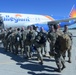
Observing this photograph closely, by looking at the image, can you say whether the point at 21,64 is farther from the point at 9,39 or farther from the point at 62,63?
the point at 9,39

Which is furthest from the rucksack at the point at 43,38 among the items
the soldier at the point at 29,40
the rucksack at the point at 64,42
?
the rucksack at the point at 64,42

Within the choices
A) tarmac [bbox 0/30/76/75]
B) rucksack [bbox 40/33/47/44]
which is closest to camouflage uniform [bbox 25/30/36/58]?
tarmac [bbox 0/30/76/75]

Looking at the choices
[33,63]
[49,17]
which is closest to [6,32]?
[33,63]

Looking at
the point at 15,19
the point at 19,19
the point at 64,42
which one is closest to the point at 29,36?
the point at 64,42

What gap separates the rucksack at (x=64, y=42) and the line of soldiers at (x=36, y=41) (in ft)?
0.72

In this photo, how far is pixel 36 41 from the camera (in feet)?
38.0

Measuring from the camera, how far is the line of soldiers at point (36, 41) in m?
9.91

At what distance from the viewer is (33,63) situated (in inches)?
472

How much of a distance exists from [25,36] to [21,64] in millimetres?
2413

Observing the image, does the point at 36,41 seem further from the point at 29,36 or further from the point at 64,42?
the point at 64,42

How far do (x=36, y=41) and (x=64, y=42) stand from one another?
→ 8.02ft

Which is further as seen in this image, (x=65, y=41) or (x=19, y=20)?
(x=19, y=20)

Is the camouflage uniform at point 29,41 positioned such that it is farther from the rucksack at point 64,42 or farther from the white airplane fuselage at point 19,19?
the white airplane fuselage at point 19,19

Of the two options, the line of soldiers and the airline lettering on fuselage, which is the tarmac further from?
the airline lettering on fuselage
